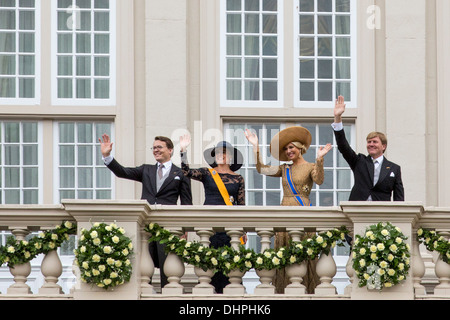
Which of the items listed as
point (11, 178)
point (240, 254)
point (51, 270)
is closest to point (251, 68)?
point (11, 178)

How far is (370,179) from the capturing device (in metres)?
16.8

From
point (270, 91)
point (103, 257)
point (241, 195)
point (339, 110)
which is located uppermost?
point (270, 91)

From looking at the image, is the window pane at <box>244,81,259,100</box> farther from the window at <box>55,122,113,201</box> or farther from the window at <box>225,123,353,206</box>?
the window at <box>55,122,113,201</box>

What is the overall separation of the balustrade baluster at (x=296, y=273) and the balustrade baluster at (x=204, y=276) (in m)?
0.79

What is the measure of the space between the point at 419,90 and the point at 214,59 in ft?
9.02

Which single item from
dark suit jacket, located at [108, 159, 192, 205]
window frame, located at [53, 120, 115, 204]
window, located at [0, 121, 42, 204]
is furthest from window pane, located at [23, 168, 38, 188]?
dark suit jacket, located at [108, 159, 192, 205]

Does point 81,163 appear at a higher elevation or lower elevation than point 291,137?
lower

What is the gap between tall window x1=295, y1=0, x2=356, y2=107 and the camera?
794 inches

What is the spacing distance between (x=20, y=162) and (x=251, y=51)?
3409 mm

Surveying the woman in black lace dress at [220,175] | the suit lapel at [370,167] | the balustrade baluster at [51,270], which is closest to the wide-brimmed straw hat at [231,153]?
the woman in black lace dress at [220,175]

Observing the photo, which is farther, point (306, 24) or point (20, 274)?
point (306, 24)

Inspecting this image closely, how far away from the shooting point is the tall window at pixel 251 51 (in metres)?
20.1

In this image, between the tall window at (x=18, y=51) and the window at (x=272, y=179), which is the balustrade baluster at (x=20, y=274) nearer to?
the tall window at (x=18, y=51)

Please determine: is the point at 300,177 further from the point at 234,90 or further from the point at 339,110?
the point at 234,90
